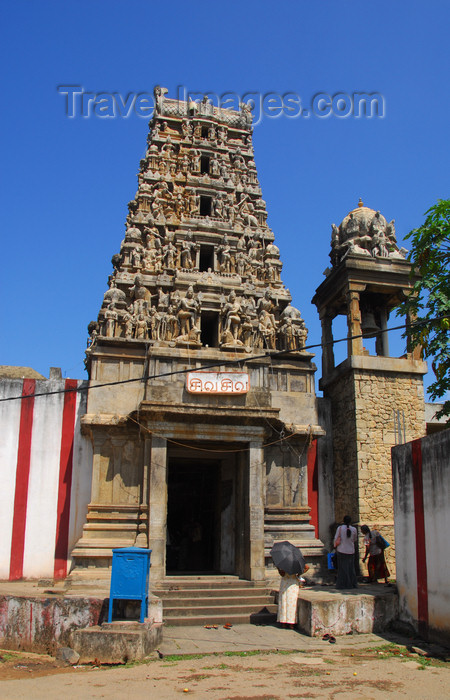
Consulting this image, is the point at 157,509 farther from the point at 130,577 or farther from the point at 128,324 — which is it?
the point at 128,324

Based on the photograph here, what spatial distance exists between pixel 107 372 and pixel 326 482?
22.1 ft

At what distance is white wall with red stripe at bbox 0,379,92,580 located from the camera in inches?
582

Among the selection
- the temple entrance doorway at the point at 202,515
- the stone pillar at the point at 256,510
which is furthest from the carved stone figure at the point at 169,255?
the stone pillar at the point at 256,510

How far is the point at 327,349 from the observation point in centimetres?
1838

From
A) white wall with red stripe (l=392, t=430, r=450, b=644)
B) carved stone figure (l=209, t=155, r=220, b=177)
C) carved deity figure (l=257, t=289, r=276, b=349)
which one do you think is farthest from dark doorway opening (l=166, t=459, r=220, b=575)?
carved stone figure (l=209, t=155, r=220, b=177)

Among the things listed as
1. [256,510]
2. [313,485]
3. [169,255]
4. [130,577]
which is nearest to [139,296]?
[169,255]

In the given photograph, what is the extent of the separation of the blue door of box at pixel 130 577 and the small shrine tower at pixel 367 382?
6.96m

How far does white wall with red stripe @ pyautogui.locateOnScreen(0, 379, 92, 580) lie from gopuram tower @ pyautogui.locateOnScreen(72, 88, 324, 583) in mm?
1334

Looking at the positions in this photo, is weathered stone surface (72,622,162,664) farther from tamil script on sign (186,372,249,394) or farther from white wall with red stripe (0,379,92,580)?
tamil script on sign (186,372,249,394)

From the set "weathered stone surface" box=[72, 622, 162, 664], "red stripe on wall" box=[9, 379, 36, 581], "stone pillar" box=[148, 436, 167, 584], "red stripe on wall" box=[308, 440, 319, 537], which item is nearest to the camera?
"weathered stone surface" box=[72, 622, 162, 664]

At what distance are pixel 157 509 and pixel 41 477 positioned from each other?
11.6ft

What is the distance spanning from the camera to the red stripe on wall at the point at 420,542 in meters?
10.5

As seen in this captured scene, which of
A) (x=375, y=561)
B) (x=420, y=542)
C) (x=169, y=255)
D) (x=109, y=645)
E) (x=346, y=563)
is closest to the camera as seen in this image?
(x=109, y=645)

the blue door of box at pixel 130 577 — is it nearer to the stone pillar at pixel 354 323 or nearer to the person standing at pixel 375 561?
the person standing at pixel 375 561
